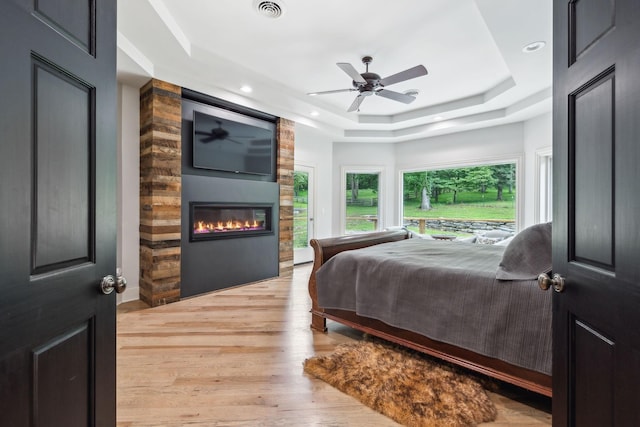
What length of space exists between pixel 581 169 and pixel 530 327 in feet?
3.35

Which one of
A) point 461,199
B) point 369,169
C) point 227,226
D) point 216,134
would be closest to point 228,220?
point 227,226

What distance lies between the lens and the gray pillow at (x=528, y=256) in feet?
5.61

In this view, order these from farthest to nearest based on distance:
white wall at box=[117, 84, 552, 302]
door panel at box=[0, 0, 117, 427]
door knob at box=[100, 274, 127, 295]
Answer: white wall at box=[117, 84, 552, 302] → door knob at box=[100, 274, 127, 295] → door panel at box=[0, 0, 117, 427]

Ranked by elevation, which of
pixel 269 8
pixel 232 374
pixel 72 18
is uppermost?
pixel 269 8

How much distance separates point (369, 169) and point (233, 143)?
123 inches

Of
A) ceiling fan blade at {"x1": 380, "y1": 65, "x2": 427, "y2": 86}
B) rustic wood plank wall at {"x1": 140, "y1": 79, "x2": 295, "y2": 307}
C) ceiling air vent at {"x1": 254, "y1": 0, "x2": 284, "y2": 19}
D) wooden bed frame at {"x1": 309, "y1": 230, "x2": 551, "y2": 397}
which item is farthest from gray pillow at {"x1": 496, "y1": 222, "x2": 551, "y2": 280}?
rustic wood plank wall at {"x1": 140, "y1": 79, "x2": 295, "y2": 307}

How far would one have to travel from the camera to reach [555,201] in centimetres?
108

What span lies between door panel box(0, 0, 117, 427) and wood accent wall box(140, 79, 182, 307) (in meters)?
2.48

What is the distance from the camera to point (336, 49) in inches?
128

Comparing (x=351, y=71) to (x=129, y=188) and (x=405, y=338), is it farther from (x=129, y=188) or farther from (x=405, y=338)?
(x=129, y=188)

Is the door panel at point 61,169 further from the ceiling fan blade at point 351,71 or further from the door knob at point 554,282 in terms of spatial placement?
the ceiling fan blade at point 351,71

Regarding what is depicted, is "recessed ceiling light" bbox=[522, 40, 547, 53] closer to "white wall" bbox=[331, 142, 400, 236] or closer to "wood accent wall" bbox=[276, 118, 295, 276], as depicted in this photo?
"wood accent wall" bbox=[276, 118, 295, 276]

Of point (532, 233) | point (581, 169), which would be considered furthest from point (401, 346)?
point (581, 169)

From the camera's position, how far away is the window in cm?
537
